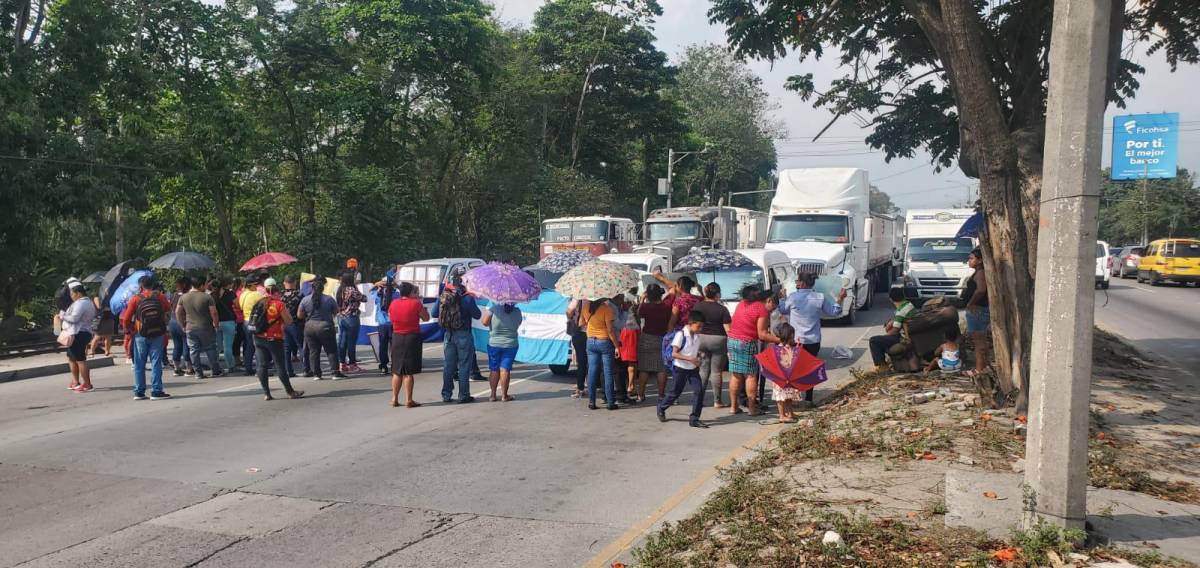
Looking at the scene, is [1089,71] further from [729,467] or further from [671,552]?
[729,467]

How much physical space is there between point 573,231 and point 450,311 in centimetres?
1906

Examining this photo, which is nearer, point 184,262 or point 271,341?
point 271,341

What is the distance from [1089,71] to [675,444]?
547cm

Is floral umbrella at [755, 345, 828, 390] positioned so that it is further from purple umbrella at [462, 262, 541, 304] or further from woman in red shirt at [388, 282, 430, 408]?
woman in red shirt at [388, 282, 430, 408]

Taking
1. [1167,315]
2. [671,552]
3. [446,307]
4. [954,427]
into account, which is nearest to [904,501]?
[671,552]

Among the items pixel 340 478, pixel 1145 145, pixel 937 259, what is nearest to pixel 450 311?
pixel 340 478

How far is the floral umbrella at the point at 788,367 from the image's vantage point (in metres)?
10.3

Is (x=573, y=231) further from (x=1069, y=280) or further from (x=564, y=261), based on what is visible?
(x=1069, y=280)

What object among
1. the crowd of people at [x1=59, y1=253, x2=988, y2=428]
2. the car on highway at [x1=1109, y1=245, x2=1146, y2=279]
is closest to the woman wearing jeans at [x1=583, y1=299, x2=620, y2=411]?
the crowd of people at [x1=59, y1=253, x2=988, y2=428]

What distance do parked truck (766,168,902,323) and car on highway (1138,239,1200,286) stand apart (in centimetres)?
1814

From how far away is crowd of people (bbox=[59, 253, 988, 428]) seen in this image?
416 inches

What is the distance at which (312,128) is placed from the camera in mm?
33375

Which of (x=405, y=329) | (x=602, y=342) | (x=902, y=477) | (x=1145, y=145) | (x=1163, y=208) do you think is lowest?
(x=902, y=477)

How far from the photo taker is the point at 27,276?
22.7 metres
